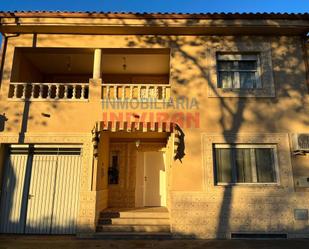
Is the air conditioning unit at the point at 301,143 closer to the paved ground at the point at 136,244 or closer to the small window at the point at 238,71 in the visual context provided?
the small window at the point at 238,71

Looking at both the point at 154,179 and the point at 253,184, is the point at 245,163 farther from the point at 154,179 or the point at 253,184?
the point at 154,179

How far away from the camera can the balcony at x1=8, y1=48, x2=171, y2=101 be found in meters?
12.5

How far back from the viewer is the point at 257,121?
474 inches

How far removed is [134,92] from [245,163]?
234 inches

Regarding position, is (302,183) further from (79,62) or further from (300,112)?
(79,62)

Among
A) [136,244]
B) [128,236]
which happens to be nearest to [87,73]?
[128,236]

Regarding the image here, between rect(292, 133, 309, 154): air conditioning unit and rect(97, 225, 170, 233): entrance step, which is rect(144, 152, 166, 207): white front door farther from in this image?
rect(292, 133, 309, 154): air conditioning unit

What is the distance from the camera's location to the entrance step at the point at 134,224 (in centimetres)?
1120

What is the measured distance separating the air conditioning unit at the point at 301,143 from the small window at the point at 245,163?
882 millimetres

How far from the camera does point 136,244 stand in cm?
1019

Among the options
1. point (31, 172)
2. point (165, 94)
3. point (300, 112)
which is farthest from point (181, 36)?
point (31, 172)

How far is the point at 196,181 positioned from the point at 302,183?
4.41m

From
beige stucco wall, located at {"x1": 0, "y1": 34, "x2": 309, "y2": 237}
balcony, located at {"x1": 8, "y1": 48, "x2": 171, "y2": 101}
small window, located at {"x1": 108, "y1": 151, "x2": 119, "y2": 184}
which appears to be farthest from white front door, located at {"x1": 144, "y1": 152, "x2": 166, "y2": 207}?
balcony, located at {"x1": 8, "y1": 48, "x2": 171, "y2": 101}

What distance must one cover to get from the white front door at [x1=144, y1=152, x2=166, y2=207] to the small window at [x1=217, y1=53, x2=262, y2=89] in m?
5.80
